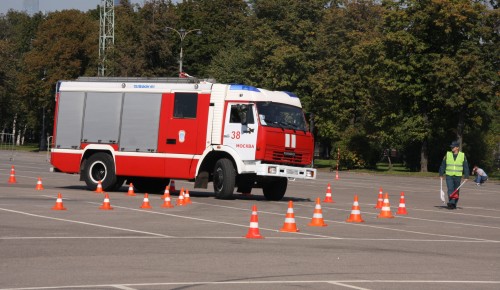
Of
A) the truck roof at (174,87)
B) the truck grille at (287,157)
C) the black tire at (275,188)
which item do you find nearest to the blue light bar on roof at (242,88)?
the truck roof at (174,87)

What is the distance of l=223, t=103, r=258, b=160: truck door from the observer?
→ 2756cm

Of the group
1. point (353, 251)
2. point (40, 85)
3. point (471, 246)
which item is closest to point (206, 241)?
point (353, 251)

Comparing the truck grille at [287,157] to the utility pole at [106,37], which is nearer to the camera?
the truck grille at [287,157]

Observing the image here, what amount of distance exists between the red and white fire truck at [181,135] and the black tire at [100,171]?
29mm

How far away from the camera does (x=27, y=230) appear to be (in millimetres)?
16891

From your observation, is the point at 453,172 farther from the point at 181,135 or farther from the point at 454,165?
the point at 181,135

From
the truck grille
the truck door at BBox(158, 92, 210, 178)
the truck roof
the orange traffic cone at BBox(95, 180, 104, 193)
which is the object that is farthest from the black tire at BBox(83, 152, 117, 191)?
the truck grille

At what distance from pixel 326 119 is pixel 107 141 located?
50754mm

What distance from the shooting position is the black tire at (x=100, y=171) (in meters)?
29.5

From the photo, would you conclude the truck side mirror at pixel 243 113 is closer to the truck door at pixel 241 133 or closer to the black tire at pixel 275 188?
the truck door at pixel 241 133

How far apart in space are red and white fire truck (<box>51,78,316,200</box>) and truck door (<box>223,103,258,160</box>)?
0.09ft

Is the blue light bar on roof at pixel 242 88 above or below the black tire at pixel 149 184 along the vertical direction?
above

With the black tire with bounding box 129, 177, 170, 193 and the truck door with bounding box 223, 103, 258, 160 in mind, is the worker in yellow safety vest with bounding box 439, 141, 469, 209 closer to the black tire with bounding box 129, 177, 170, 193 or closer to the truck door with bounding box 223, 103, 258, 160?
the truck door with bounding box 223, 103, 258, 160

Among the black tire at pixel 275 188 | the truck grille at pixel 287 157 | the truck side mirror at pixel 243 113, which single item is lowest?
the black tire at pixel 275 188
